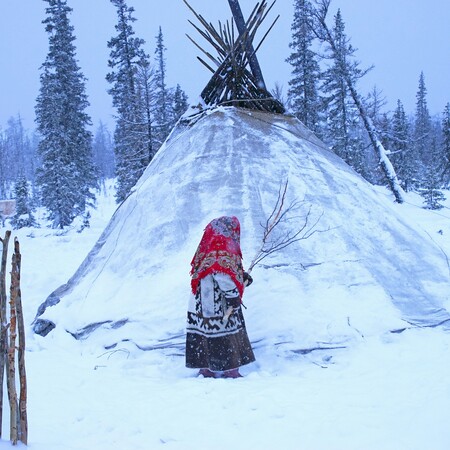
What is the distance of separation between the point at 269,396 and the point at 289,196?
270 centimetres

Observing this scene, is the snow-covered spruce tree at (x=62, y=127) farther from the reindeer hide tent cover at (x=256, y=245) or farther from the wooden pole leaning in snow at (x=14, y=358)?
the wooden pole leaning in snow at (x=14, y=358)

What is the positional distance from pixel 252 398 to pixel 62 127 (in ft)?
63.5

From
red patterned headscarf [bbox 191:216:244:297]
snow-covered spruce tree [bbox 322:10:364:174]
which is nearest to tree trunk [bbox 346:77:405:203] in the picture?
snow-covered spruce tree [bbox 322:10:364:174]

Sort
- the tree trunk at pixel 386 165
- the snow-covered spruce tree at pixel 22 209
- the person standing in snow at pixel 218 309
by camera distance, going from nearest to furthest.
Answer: the person standing in snow at pixel 218 309 < the tree trunk at pixel 386 165 < the snow-covered spruce tree at pixel 22 209

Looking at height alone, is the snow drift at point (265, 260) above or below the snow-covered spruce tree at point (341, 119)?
below

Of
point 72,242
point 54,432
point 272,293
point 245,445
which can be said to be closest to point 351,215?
point 272,293

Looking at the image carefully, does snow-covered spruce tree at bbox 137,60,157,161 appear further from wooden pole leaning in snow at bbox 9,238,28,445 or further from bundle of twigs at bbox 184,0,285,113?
wooden pole leaning in snow at bbox 9,238,28,445

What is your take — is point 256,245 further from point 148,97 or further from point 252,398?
point 148,97

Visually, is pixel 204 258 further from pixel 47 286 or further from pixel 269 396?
pixel 47 286

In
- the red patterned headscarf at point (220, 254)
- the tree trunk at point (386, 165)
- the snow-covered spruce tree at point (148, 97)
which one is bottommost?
the red patterned headscarf at point (220, 254)

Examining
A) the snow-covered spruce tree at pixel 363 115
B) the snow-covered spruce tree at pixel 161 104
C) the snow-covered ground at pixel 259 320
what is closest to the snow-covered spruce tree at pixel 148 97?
the snow-covered spruce tree at pixel 161 104

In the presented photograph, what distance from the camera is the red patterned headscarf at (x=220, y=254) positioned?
Result: 11.7 feet

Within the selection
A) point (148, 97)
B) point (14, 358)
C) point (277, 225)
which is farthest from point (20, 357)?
point (148, 97)

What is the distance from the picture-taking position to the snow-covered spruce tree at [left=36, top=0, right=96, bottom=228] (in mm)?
19469
